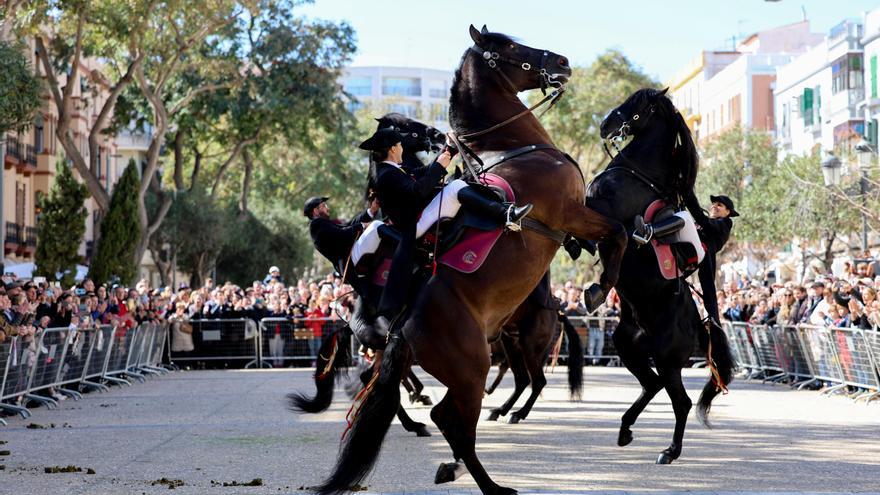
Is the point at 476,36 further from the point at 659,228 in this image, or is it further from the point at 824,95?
the point at 824,95

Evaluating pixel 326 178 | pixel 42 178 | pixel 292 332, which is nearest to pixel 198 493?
pixel 292 332

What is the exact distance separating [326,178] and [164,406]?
3771cm

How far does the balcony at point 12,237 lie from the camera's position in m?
51.6

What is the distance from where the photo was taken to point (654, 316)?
34.0 feet

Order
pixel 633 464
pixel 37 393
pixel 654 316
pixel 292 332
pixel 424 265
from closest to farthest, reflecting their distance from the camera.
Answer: pixel 424 265, pixel 633 464, pixel 654 316, pixel 37 393, pixel 292 332

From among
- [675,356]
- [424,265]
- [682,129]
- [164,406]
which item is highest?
[682,129]

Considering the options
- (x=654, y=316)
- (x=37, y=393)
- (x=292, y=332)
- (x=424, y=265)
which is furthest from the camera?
(x=292, y=332)

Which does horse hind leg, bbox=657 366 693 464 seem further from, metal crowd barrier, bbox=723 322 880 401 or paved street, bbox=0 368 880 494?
metal crowd barrier, bbox=723 322 880 401

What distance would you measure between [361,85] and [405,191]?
151 metres

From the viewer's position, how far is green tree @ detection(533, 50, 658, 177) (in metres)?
52.5

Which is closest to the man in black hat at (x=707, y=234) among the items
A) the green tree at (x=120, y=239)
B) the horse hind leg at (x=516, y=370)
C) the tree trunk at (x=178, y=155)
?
the horse hind leg at (x=516, y=370)

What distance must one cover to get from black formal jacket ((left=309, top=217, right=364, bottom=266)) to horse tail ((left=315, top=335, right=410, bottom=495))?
356 cm

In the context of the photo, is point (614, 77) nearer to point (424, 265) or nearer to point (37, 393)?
point (37, 393)

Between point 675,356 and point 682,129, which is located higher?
point 682,129
